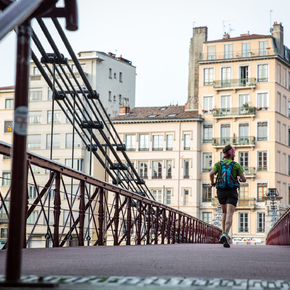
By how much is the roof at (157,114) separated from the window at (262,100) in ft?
21.9

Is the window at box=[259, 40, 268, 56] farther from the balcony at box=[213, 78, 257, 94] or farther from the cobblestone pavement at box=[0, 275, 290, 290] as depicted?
the cobblestone pavement at box=[0, 275, 290, 290]

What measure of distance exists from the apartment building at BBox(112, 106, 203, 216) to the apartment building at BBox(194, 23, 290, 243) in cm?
122

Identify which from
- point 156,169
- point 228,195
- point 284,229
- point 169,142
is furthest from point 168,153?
point 228,195

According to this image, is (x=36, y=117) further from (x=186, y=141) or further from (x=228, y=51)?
(x=228, y=51)

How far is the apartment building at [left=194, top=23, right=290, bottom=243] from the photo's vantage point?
64562mm

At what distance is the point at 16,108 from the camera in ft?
10.8

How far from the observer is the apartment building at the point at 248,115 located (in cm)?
6456

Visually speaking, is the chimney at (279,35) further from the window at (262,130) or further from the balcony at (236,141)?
the balcony at (236,141)

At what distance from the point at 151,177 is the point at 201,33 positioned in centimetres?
1810

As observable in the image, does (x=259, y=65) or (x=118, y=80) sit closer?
(x=259, y=65)

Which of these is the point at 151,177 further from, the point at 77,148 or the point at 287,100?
the point at 287,100

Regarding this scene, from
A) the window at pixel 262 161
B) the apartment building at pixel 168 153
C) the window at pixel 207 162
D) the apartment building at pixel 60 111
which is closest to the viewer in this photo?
the window at pixel 262 161

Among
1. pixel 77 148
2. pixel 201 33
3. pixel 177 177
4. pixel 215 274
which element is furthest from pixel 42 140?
pixel 215 274

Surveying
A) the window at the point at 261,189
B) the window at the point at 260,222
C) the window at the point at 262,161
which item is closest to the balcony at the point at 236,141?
the window at the point at 262,161
